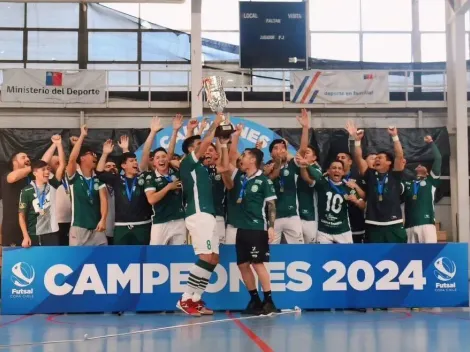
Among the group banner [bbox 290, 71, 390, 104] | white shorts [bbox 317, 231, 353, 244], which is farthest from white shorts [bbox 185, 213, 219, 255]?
banner [bbox 290, 71, 390, 104]

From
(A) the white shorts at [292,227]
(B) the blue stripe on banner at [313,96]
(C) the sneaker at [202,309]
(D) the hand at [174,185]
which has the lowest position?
(C) the sneaker at [202,309]

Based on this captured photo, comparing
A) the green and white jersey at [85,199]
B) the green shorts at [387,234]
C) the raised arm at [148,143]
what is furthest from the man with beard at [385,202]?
the green and white jersey at [85,199]

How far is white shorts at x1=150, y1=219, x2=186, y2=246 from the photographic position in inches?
361

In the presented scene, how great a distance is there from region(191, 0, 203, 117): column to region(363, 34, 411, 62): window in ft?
24.8

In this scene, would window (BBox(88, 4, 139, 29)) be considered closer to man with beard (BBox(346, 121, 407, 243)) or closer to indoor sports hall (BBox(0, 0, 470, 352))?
indoor sports hall (BBox(0, 0, 470, 352))

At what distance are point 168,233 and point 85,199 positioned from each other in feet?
4.78

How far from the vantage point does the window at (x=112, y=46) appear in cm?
2103

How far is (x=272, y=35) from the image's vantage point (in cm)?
1905

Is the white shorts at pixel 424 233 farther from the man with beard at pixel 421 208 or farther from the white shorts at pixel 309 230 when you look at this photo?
the white shorts at pixel 309 230

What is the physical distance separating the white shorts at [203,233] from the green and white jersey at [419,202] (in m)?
3.81

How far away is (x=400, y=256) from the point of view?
8.72 m

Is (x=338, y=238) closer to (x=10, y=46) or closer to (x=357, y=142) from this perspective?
(x=357, y=142)

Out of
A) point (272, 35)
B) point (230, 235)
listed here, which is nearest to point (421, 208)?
point (230, 235)

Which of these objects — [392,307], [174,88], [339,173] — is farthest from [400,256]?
[174,88]
